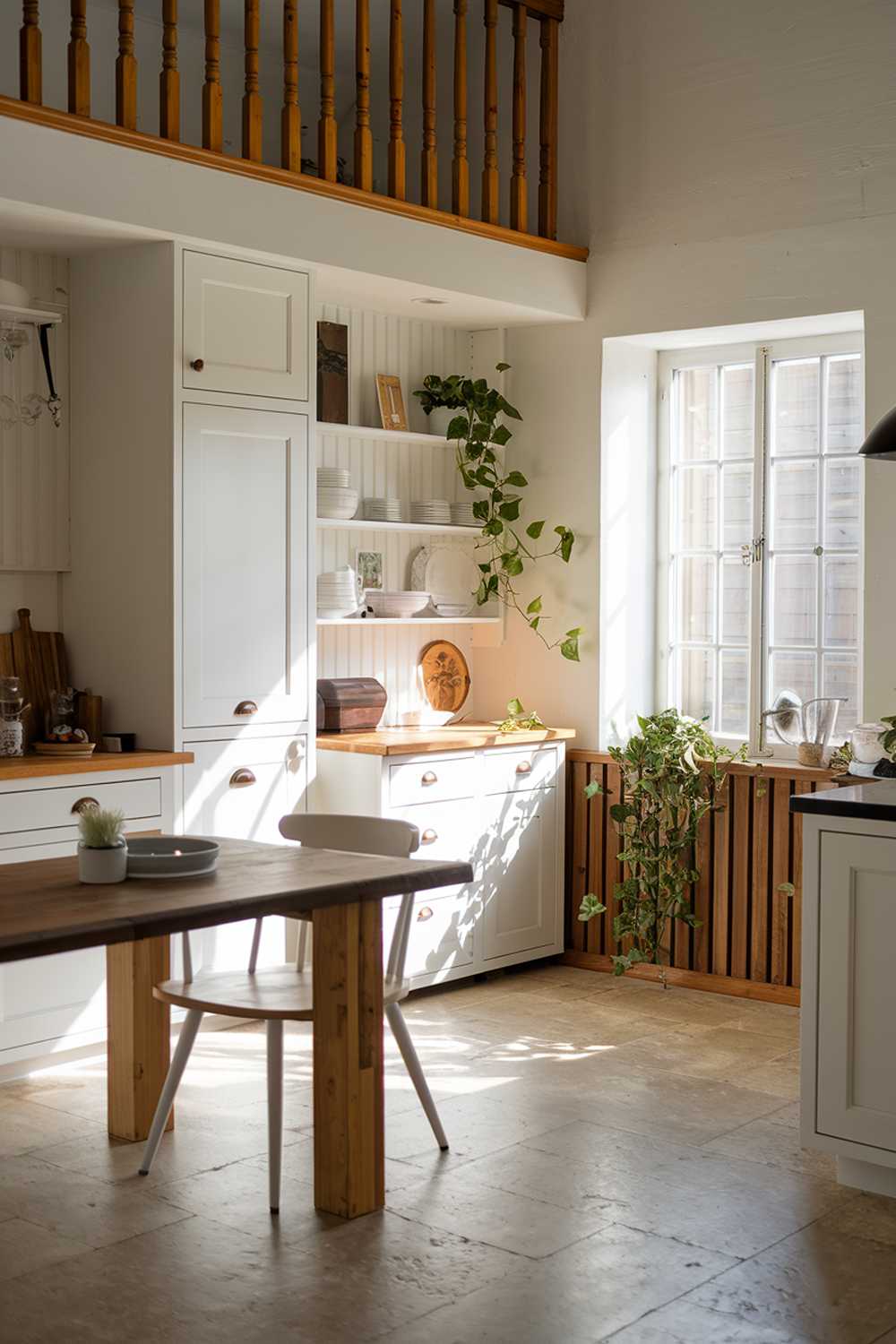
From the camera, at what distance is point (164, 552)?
4625 mm

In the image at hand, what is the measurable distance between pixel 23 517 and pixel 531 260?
2.16 meters

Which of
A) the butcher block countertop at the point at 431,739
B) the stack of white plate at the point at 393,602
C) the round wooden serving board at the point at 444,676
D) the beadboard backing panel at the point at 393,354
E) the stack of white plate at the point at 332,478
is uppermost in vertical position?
the beadboard backing panel at the point at 393,354

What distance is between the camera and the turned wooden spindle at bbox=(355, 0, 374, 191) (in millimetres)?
4961

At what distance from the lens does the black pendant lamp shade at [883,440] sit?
3578 mm

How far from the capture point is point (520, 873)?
5.70m

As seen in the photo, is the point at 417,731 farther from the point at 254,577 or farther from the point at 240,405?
the point at 240,405

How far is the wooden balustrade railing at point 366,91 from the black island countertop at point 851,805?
103 inches

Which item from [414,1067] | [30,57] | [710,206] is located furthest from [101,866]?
[710,206]

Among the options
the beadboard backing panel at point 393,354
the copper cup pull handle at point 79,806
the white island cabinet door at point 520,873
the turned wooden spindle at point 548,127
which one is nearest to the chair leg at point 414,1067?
the copper cup pull handle at point 79,806

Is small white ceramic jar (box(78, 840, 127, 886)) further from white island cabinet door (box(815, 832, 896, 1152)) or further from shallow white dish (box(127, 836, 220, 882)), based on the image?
white island cabinet door (box(815, 832, 896, 1152))

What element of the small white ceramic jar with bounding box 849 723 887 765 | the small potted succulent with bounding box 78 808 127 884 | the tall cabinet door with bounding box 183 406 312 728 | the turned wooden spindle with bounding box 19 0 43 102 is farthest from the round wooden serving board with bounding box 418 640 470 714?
the small potted succulent with bounding box 78 808 127 884

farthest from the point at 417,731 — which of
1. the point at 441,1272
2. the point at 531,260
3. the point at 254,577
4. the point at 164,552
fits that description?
the point at 441,1272

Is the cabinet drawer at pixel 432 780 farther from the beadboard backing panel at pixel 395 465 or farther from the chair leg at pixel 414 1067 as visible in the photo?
the chair leg at pixel 414 1067

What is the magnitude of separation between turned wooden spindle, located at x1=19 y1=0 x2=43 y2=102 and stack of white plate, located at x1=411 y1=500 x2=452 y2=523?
2193 mm
